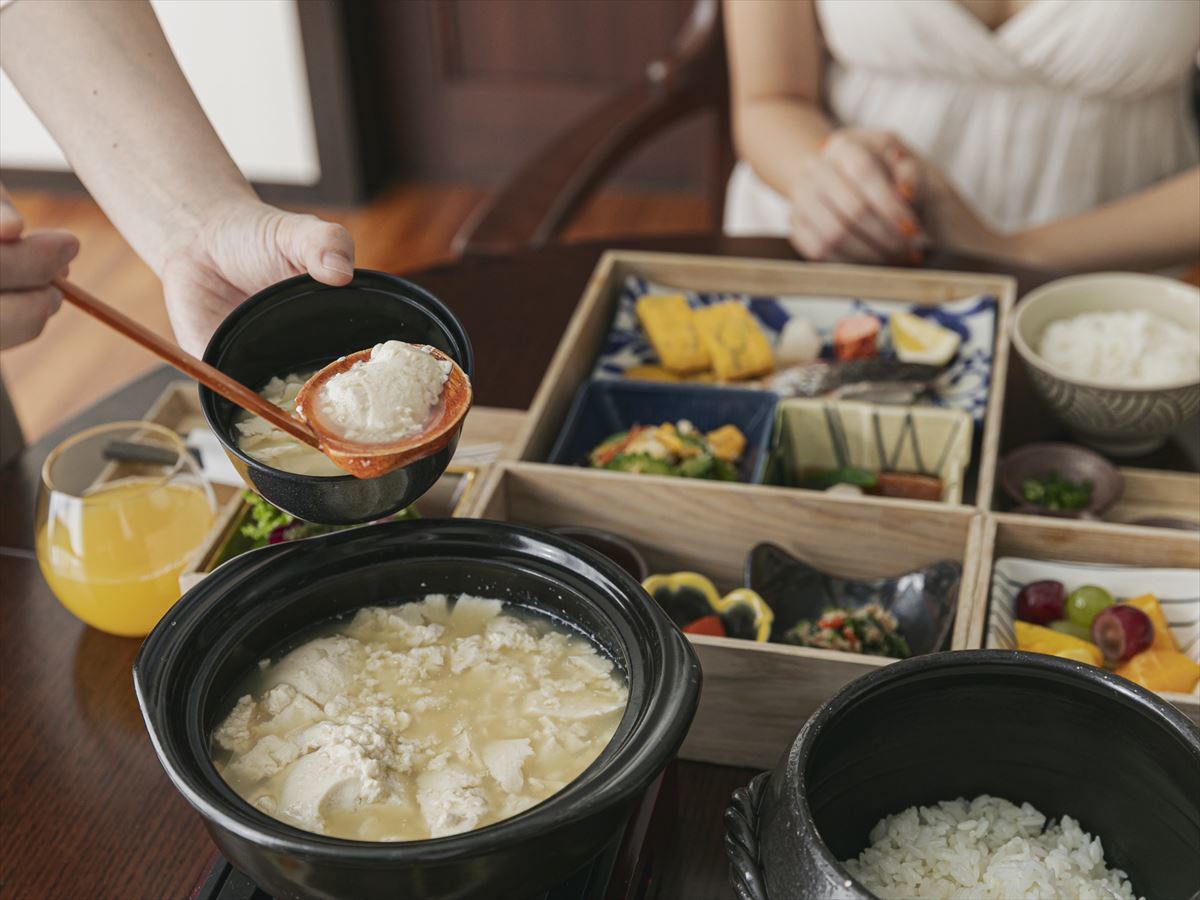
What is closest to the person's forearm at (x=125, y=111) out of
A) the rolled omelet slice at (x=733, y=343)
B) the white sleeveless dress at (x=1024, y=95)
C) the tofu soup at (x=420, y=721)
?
the tofu soup at (x=420, y=721)

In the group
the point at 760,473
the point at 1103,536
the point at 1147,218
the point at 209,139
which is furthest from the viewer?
the point at 1147,218

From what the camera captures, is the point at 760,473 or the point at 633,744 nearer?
the point at 633,744

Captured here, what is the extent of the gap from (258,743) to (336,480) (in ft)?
0.84

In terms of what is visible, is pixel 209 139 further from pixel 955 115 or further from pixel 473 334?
pixel 955 115

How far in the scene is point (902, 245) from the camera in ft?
8.00

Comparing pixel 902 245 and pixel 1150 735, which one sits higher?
pixel 1150 735

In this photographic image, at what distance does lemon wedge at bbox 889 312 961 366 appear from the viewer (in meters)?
2.20

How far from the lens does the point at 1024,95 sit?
276 centimetres

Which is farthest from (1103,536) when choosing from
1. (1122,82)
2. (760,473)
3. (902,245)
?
(1122,82)

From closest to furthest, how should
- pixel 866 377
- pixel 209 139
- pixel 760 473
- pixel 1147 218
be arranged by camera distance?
pixel 209 139, pixel 760 473, pixel 866 377, pixel 1147 218

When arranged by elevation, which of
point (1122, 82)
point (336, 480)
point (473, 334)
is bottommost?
point (473, 334)

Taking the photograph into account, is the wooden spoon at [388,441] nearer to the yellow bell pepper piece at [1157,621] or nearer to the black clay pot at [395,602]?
the black clay pot at [395,602]

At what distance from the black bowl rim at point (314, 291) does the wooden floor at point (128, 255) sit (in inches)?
131

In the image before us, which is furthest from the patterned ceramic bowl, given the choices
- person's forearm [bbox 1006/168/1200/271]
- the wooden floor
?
the wooden floor
